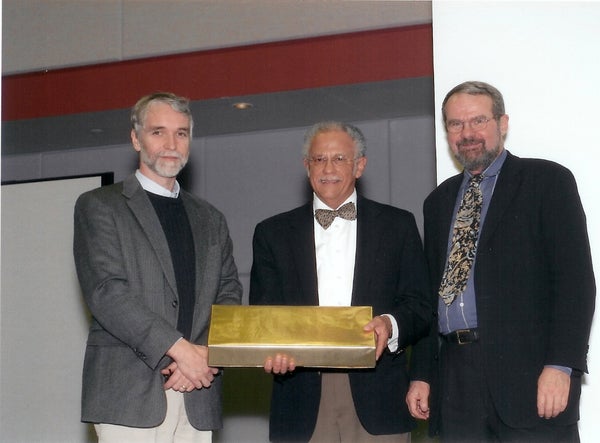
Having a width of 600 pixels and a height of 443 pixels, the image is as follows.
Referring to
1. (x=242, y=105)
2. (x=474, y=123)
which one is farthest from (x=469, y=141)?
(x=242, y=105)

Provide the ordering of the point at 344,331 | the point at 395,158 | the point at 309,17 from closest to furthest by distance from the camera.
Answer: the point at 344,331
the point at 309,17
the point at 395,158

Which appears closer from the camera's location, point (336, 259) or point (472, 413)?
point (472, 413)

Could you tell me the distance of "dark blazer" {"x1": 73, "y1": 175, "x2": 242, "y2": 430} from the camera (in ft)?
9.63

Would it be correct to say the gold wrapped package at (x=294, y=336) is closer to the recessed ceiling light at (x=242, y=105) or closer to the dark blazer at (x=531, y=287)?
the dark blazer at (x=531, y=287)

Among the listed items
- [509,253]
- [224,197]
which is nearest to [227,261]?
[509,253]

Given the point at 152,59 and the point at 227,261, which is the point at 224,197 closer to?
the point at 152,59

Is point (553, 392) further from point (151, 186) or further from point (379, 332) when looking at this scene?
point (151, 186)

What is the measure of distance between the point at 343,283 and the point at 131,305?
0.81 meters

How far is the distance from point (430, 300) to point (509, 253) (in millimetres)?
391

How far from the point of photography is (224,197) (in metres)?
7.18

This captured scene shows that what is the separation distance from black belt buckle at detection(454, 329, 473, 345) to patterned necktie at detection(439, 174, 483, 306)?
12cm

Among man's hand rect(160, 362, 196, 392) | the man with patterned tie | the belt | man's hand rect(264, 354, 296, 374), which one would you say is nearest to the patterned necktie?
the man with patterned tie

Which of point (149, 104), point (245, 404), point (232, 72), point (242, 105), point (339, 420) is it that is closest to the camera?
point (339, 420)

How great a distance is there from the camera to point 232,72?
5.95 metres
